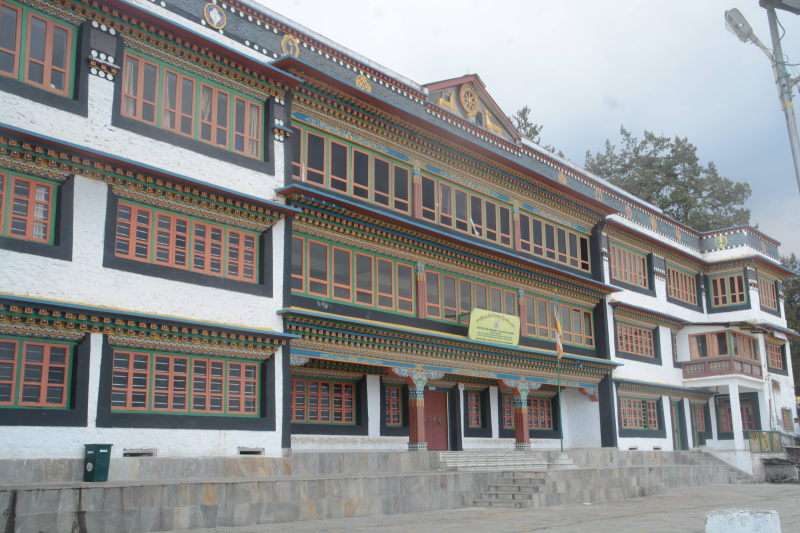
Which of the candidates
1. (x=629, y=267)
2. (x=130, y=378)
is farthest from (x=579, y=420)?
(x=130, y=378)

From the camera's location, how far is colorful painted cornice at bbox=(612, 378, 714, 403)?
3578 cm

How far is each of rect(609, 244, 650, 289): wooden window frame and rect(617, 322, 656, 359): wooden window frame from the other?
2176mm

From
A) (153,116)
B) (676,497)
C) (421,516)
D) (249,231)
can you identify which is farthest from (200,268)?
(676,497)

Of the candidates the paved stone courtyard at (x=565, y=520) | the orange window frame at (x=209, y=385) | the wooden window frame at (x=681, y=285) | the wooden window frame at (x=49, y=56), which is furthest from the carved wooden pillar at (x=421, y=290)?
the wooden window frame at (x=681, y=285)

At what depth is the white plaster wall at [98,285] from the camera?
638 inches

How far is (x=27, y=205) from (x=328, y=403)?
11139 millimetres

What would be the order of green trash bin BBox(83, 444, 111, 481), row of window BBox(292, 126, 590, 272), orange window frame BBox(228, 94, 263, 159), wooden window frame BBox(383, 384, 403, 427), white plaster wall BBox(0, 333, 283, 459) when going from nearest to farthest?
1. white plaster wall BBox(0, 333, 283, 459)
2. green trash bin BBox(83, 444, 111, 481)
3. orange window frame BBox(228, 94, 263, 159)
4. row of window BBox(292, 126, 590, 272)
5. wooden window frame BBox(383, 384, 403, 427)

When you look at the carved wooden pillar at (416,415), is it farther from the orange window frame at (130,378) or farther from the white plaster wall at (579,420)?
the white plaster wall at (579,420)

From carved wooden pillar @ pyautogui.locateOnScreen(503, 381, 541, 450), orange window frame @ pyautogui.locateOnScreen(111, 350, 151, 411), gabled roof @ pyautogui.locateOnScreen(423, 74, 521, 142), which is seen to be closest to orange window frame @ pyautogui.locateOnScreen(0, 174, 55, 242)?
orange window frame @ pyautogui.locateOnScreen(111, 350, 151, 411)

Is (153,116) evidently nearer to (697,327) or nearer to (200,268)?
(200,268)

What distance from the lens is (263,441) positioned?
1998cm

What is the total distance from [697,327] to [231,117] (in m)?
29.5

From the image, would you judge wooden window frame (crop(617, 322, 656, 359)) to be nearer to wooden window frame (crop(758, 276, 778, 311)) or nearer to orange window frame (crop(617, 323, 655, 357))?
orange window frame (crop(617, 323, 655, 357))

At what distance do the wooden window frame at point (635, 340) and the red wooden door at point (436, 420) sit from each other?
11.0 metres
